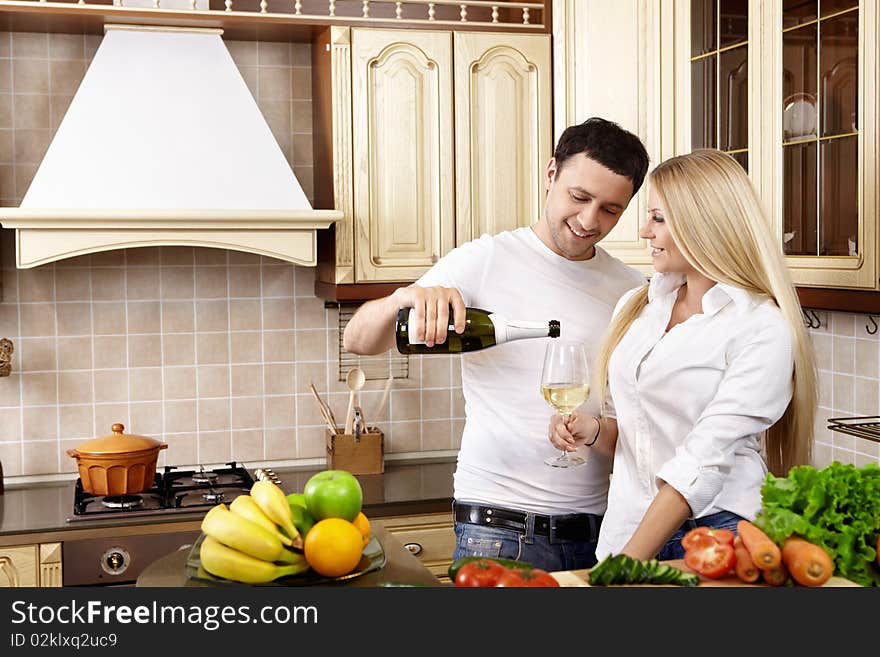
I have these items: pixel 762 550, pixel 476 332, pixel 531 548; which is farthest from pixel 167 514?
pixel 762 550

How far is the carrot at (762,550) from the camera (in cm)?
130

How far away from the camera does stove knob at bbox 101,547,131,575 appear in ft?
8.77

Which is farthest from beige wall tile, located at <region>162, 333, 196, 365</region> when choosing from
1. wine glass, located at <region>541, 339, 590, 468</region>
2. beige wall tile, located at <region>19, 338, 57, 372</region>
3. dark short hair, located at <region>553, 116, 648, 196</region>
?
wine glass, located at <region>541, 339, 590, 468</region>

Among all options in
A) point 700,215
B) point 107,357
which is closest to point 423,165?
point 107,357

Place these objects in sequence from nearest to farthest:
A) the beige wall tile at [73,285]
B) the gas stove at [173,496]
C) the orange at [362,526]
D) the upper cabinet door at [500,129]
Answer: the orange at [362,526], the gas stove at [173,496], the upper cabinet door at [500,129], the beige wall tile at [73,285]

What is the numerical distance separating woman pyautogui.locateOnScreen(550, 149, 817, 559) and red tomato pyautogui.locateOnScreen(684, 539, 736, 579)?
0.25 metres

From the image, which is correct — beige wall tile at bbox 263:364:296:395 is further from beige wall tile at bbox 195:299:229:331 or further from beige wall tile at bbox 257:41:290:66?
beige wall tile at bbox 257:41:290:66

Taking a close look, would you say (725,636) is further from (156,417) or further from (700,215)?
(156,417)

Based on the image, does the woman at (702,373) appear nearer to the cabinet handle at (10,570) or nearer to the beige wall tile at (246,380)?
the cabinet handle at (10,570)

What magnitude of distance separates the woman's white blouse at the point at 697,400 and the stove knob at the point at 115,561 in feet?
4.52

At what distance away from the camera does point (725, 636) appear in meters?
0.99

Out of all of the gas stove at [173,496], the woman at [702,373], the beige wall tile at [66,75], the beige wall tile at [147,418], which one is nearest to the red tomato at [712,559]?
the woman at [702,373]

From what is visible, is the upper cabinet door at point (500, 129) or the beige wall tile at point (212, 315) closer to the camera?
the upper cabinet door at point (500, 129)

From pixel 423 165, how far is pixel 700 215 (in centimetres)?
144
